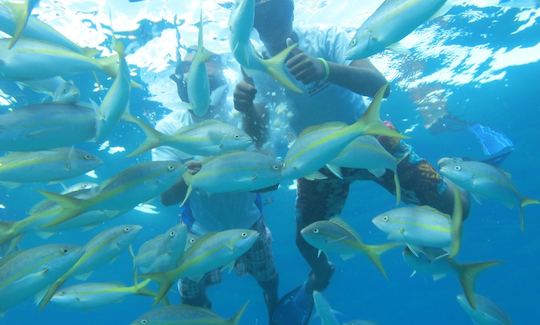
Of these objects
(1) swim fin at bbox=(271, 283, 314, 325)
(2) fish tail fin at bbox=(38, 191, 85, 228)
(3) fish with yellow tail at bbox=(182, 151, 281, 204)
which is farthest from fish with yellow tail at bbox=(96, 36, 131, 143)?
(1) swim fin at bbox=(271, 283, 314, 325)

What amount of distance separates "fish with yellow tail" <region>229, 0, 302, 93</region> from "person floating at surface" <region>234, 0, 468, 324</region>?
0.77 m

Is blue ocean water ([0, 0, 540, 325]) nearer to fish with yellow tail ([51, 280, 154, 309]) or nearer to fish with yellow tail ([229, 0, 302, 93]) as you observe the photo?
fish with yellow tail ([51, 280, 154, 309])

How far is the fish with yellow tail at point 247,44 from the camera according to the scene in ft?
10.3

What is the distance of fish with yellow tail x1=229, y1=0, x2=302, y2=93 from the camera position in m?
3.14

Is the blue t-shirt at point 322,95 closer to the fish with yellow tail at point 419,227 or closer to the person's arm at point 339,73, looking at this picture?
the person's arm at point 339,73

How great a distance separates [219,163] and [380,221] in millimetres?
1908

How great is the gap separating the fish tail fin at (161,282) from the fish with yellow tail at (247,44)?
1946 millimetres

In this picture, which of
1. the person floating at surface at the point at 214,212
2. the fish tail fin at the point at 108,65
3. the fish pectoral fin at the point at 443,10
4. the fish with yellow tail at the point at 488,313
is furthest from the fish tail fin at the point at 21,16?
the fish with yellow tail at the point at 488,313

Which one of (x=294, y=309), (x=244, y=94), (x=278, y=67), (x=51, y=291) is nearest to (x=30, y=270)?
(x=51, y=291)

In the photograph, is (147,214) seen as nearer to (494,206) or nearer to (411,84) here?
(411,84)

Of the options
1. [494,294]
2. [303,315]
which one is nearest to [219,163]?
[303,315]

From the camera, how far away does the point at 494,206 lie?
26000 millimetres

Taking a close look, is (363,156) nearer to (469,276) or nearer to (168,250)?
(469,276)

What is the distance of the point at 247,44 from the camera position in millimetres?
3381
